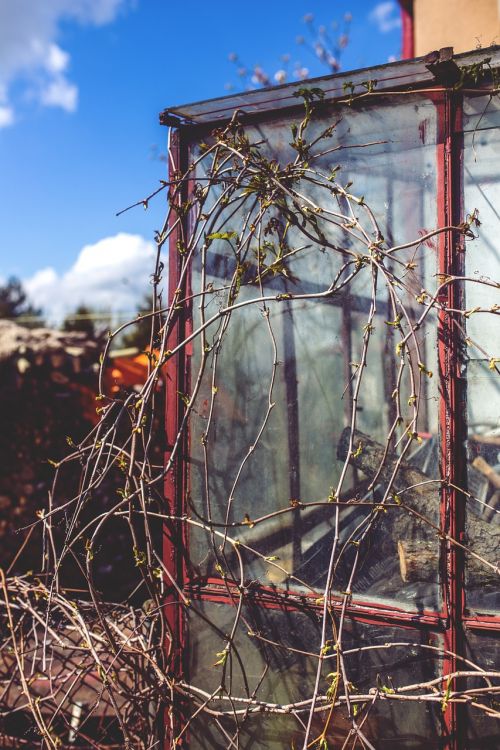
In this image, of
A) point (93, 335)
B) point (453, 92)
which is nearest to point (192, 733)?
point (453, 92)

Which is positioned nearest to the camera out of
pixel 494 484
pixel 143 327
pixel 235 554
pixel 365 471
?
pixel 494 484

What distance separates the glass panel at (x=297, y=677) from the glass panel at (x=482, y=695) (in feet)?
0.46

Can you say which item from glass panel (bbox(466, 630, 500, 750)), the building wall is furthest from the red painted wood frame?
the building wall

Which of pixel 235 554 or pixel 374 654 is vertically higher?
pixel 235 554

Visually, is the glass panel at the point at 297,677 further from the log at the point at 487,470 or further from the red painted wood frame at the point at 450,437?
the log at the point at 487,470

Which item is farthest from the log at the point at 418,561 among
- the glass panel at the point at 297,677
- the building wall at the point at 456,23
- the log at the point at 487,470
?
the building wall at the point at 456,23

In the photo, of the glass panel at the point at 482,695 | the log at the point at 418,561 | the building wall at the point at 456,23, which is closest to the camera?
the glass panel at the point at 482,695

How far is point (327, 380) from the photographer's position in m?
2.98

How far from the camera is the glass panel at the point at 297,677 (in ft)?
9.00

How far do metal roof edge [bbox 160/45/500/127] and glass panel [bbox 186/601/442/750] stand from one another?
2.46m

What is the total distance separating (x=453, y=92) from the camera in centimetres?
269

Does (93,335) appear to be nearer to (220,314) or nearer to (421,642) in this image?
(220,314)

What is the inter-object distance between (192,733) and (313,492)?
141 cm

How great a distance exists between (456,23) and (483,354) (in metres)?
5.24
